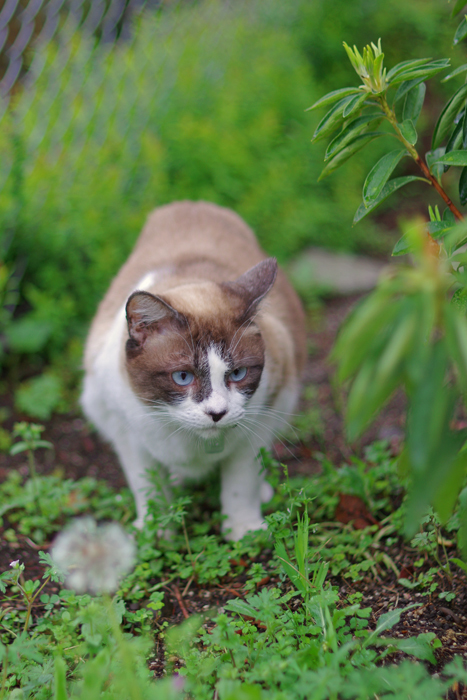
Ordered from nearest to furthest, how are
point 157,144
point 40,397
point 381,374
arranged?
point 381,374 → point 40,397 → point 157,144

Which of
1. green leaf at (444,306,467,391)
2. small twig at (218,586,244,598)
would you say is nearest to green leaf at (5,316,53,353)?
small twig at (218,586,244,598)

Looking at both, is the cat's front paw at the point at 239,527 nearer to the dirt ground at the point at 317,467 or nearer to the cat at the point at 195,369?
the cat at the point at 195,369

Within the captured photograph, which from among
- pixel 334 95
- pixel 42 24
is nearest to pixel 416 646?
pixel 334 95

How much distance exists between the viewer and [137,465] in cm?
270

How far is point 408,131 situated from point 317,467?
6.00 ft

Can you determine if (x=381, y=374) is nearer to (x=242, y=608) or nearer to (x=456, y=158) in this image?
(x=456, y=158)

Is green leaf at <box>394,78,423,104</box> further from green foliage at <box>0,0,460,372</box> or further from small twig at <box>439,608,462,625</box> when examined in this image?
green foliage at <box>0,0,460,372</box>

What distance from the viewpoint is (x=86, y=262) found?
4.20 meters

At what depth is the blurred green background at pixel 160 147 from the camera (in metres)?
4.02

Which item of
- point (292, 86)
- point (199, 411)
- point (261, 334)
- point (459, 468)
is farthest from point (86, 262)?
point (459, 468)

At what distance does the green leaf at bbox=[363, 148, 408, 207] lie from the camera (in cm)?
180

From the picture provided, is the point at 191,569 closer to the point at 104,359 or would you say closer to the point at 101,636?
the point at 101,636

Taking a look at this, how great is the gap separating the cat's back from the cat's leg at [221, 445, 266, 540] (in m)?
0.75

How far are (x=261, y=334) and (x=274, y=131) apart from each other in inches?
141
